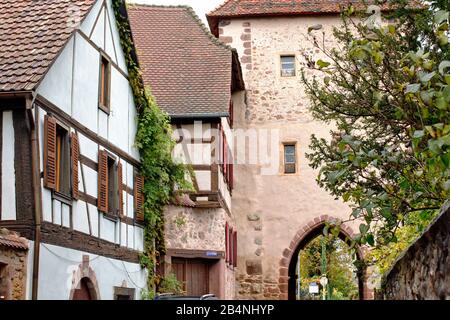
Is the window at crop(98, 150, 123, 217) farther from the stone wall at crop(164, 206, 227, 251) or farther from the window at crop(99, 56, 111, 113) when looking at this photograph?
the stone wall at crop(164, 206, 227, 251)

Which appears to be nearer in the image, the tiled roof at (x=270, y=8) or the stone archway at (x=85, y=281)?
the stone archway at (x=85, y=281)

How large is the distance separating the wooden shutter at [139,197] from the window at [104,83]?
231 centimetres

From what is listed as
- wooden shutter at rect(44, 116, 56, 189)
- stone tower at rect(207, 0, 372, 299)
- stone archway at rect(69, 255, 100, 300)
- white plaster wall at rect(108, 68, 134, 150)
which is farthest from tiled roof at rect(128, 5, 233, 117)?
wooden shutter at rect(44, 116, 56, 189)

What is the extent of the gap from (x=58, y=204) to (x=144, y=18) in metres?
13.5

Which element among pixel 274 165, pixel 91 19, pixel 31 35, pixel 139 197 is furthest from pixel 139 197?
pixel 274 165

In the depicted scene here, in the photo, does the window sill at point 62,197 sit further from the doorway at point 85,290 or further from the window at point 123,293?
the window at point 123,293

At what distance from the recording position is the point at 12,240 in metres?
10.2

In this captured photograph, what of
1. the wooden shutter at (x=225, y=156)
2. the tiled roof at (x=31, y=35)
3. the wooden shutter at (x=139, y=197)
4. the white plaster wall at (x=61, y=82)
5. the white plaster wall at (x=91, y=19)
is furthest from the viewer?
the wooden shutter at (x=225, y=156)

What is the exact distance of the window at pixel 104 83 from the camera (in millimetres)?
14273

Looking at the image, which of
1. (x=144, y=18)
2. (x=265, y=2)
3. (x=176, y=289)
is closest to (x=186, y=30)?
(x=144, y=18)

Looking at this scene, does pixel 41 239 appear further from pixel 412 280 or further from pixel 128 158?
pixel 412 280

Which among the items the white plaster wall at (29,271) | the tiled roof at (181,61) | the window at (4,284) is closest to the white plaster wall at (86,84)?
the white plaster wall at (29,271)

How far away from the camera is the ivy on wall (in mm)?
16328

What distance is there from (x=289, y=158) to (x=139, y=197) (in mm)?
9345
